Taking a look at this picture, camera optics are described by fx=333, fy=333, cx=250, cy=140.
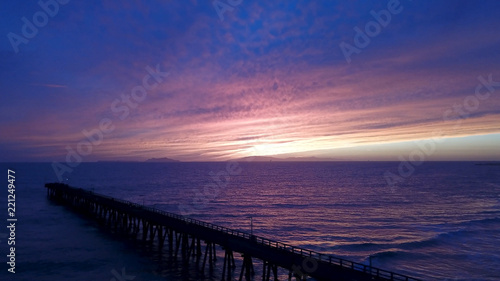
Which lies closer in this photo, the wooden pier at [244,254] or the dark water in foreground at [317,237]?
the wooden pier at [244,254]

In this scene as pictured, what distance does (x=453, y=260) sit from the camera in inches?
1425

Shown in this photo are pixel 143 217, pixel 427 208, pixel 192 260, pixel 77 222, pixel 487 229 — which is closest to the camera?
pixel 192 260

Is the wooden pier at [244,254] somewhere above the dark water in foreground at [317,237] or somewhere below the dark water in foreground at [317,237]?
above

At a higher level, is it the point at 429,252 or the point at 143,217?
the point at 143,217

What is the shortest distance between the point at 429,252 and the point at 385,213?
28524 mm

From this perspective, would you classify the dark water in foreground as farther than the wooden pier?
Yes

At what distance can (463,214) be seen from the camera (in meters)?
64.2

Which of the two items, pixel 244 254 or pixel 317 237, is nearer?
pixel 244 254

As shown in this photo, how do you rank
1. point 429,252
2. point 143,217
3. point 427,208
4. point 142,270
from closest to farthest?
point 142,270 < point 429,252 < point 143,217 < point 427,208

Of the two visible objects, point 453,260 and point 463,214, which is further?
point 463,214

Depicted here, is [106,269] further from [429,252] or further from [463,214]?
[463,214]

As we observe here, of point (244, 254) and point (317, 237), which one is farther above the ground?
point (244, 254)

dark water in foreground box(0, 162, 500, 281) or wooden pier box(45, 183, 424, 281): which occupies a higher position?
wooden pier box(45, 183, 424, 281)

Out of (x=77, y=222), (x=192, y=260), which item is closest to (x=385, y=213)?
(x=192, y=260)
